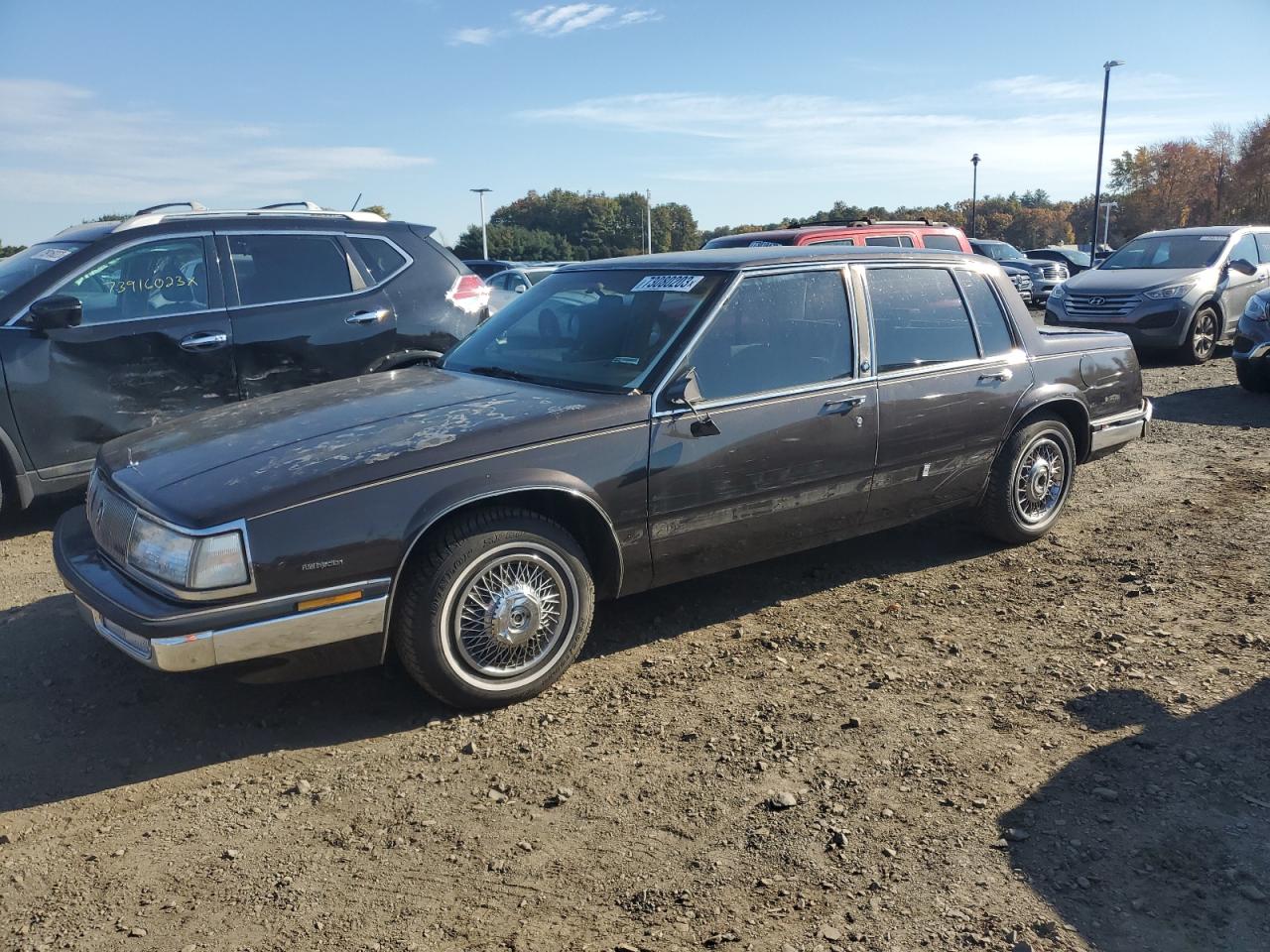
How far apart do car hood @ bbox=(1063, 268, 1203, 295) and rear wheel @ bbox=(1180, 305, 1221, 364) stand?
527 mm

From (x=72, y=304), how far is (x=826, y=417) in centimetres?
441

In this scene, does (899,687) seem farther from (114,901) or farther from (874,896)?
(114,901)

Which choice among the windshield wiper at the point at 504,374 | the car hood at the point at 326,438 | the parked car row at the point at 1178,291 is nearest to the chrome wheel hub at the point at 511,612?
the car hood at the point at 326,438

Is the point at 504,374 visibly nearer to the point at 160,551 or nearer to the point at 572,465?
the point at 572,465

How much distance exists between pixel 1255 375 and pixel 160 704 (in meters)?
10.7

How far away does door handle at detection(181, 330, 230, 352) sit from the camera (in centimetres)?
629

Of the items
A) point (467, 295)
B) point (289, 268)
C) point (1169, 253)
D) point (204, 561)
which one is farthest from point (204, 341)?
point (1169, 253)

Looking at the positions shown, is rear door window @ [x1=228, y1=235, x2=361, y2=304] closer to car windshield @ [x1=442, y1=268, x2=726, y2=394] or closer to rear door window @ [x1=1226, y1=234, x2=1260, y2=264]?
car windshield @ [x1=442, y1=268, x2=726, y2=394]

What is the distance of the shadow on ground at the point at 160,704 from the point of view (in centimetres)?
344

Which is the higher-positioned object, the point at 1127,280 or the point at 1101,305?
the point at 1127,280

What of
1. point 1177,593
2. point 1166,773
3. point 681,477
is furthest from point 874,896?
point 1177,593

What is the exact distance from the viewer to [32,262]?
20.5 feet

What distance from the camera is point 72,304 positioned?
19.3ft

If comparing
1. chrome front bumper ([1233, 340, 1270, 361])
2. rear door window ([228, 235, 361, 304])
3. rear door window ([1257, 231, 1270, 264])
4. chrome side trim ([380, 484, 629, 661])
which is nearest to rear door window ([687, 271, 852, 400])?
chrome side trim ([380, 484, 629, 661])
